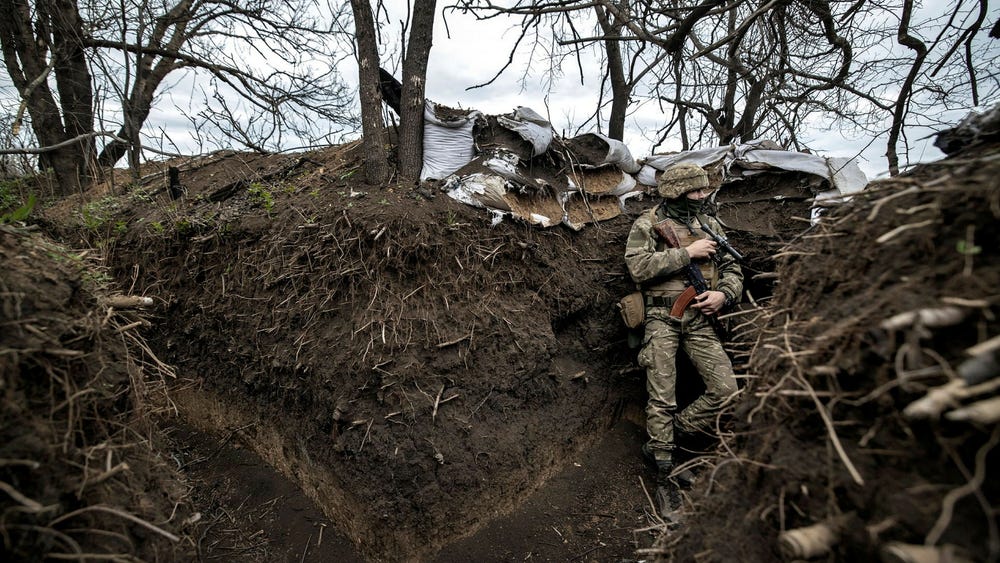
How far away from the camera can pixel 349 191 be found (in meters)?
3.64

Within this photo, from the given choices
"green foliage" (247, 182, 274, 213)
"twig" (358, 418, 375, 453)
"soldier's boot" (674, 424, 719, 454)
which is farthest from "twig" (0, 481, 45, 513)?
"soldier's boot" (674, 424, 719, 454)

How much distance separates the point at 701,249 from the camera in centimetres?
350

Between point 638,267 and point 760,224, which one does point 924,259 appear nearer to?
point 638,267

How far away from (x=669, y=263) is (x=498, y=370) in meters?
1.59

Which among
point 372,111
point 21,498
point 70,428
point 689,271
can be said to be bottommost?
point 21,498

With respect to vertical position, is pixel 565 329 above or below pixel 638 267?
below

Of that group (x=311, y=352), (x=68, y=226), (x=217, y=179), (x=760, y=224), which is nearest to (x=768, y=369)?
(x=311, y=352)

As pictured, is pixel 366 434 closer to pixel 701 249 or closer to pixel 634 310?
pixel 634 310

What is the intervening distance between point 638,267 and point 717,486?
2065mm

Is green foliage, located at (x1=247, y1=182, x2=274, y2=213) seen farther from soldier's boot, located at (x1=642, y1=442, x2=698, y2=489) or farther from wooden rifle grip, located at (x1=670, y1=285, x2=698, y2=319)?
soldier's boot, located at (x1=642, y1=442, x2=698, y2=489)

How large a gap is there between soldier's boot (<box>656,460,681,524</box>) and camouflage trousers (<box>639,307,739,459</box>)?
85 millimetres

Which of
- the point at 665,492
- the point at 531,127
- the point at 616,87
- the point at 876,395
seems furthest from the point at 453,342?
the point at 616,87

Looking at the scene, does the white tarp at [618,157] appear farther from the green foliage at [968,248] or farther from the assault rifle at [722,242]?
the green foliage at [968,248]

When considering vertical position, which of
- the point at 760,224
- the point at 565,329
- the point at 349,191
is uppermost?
the point at 349,191
